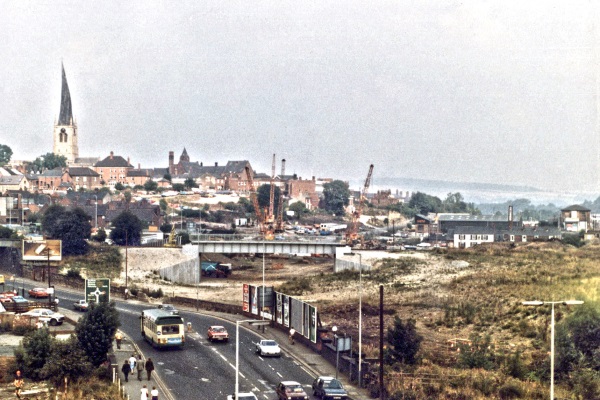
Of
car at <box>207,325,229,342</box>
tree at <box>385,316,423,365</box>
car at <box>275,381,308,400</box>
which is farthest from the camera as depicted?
car at <box>207,325,229,342</box>

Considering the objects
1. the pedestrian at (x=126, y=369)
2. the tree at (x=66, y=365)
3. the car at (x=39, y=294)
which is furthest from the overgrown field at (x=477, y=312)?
the car at (x=39, y=294)

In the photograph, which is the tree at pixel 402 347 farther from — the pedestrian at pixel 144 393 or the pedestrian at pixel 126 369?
the pedestrian at pixel 144 393

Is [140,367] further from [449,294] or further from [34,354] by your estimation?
[449,294]

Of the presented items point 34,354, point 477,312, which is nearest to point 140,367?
point 34,354

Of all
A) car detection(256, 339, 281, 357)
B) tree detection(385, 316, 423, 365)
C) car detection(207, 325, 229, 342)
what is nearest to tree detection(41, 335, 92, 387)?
car detection(256, 339, 281, 357)

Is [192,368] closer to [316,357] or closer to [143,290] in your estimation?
[316,357]

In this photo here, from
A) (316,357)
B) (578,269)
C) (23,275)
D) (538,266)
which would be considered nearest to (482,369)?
(316,357)

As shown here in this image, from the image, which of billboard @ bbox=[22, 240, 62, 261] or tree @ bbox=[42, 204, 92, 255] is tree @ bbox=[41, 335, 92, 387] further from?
tree @ bbox=[42, 204, 92, 255]
